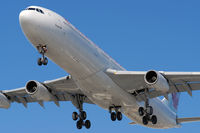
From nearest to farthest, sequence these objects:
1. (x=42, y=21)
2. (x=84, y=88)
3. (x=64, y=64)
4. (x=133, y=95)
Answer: (x=42, y=21), (x=64, y=64), (x=84, y=88), (x=133, y=95)

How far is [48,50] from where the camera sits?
27.1 meters

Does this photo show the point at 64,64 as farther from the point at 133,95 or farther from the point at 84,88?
the point at 133,95

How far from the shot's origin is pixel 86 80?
95.3ft

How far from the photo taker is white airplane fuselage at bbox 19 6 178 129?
1030 inches

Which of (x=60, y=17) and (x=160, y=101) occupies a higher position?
(x=60, y=17)

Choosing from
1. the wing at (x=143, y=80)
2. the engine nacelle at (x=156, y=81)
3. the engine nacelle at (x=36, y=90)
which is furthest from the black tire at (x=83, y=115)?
the engine nacelle at (x=156, y=81)

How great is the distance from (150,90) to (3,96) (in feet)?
44.8

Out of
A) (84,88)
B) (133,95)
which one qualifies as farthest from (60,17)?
(133,95)

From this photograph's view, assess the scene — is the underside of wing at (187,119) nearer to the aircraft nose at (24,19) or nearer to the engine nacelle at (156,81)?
the engine nacelle at (156,81)

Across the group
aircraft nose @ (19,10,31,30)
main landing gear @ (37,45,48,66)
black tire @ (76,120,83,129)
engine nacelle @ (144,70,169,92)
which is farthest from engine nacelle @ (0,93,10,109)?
engine nacelle @ (144,70,169,92)

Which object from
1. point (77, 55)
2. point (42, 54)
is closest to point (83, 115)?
point (77, 55)

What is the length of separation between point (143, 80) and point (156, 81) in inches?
90.6

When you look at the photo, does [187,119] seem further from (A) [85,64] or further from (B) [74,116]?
(A) [85,64]

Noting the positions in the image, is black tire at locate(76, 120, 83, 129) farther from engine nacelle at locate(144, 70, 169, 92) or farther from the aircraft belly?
engine nacelle at locate(144, 70, 169, 92)
